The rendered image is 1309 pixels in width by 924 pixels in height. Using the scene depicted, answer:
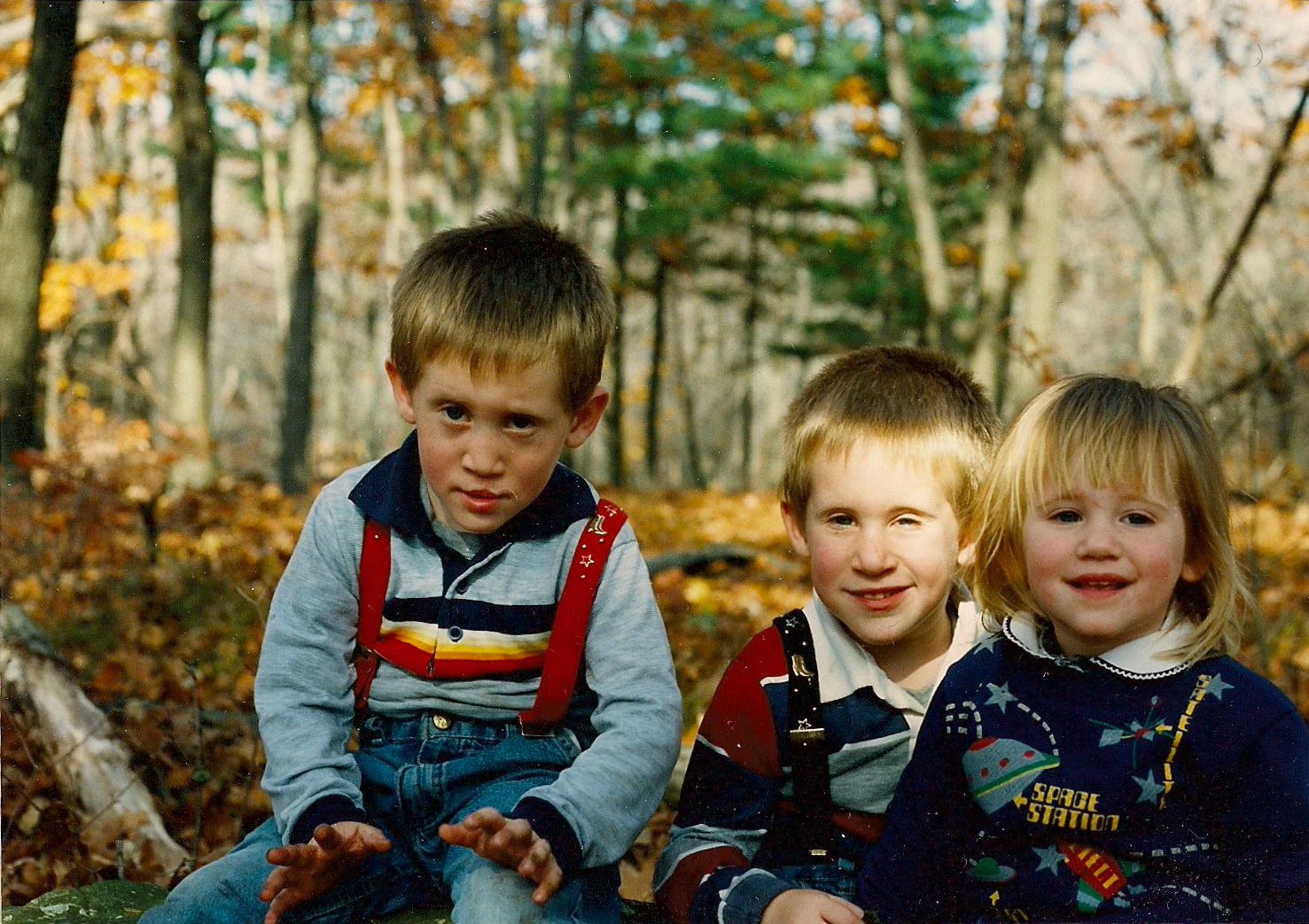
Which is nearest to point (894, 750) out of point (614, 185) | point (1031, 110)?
point (1031, 110)

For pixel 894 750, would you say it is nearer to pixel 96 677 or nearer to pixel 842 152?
pixel 96 677

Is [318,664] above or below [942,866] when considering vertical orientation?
above

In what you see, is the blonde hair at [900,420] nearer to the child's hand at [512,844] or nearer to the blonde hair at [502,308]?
the blonde hair at [502,308]

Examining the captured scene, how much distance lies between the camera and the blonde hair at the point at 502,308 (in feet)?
7.75

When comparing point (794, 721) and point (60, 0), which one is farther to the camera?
point (60, 0)

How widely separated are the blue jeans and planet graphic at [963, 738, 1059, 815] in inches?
29.9

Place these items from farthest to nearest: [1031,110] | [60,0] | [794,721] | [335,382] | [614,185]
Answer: [335,382] < [614,185] < [1031,110] < [60,0] < [794,721]

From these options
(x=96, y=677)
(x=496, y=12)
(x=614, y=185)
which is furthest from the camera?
(x=614, y=185)

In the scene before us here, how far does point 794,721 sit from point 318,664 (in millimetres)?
996

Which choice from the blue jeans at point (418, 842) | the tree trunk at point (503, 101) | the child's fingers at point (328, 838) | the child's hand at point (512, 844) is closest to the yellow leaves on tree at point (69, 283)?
the tree trunk at point (503, 101)

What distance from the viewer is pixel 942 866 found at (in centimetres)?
220

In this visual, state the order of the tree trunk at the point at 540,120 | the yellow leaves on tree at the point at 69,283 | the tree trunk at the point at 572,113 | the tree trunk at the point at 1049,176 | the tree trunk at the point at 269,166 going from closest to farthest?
the tree trunk at the point at 1049,176, the yellow leaves on tree at the point at 69,283, the tree trunk at the point at 540,120, the tree trunk at the point at 572,113, the tree trunk at the point at 269,166

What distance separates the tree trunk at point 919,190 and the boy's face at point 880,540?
705 centimetres

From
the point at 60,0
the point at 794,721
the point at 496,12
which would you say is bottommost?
the point at 794,721
